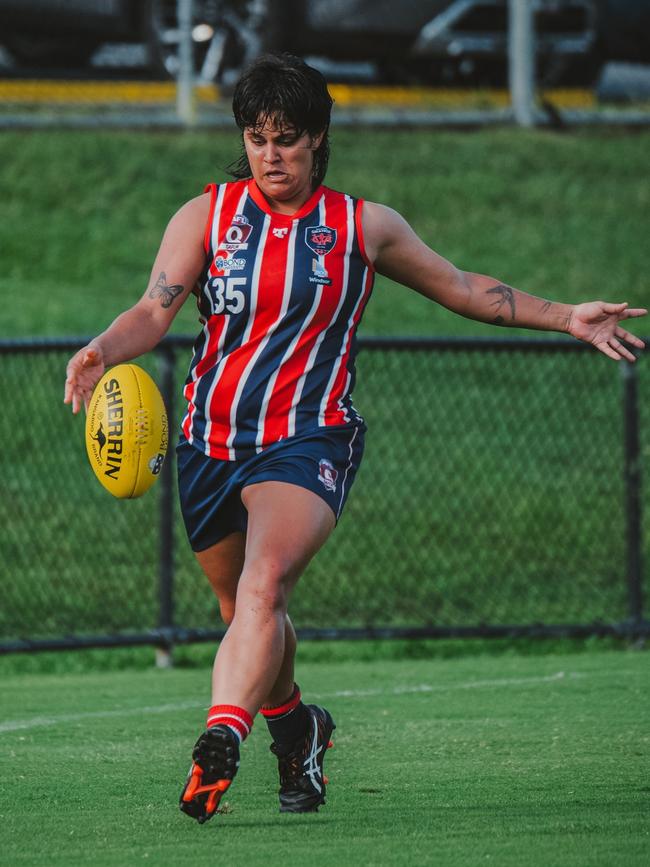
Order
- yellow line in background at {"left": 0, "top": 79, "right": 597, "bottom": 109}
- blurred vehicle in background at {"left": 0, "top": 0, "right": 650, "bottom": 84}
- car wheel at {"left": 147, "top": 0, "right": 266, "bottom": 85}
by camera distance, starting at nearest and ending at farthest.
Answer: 1. car wheel at {"left": 147, "top": 0, "right": 266, "bottom": 85}
2. blurred vehicle in background at {"left": 0, "top": 0, "right": 650, "bottom": 84}
3. yellow line in background at {"left": 0, "top": 79, "right": 597, "bottom": 109}

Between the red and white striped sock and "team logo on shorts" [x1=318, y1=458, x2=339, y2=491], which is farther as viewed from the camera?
"team logo on shorts" [x1=318, y1=458, x2=339, y2=491]

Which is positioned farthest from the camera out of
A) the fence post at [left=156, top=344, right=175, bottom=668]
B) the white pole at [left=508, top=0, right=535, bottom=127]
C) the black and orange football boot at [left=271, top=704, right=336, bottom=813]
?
the white pole at [left=508, top=0, right=535, bottom=127]

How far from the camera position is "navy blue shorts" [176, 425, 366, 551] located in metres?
4.88

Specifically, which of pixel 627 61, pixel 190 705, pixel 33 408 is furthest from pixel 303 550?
pixel 627 61

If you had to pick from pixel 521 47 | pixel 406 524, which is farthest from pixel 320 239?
pixel 521 47

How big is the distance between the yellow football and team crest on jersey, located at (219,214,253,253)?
1.63ft

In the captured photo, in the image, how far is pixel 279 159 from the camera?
4934 millimetres

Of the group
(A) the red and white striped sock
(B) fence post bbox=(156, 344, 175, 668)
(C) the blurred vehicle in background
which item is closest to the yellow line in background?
(C) the blurred vehicle in background

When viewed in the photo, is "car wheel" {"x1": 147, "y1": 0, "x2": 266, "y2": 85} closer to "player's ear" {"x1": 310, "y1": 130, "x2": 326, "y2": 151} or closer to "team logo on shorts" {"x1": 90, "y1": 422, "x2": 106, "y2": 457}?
"player's ear" {"x1": 310, "y1": 130, "x2": 326, "y2": 151}

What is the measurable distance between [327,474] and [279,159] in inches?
36.8

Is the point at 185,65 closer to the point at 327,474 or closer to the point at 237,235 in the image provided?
the point at 237,235

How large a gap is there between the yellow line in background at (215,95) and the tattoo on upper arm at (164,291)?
13.5 m

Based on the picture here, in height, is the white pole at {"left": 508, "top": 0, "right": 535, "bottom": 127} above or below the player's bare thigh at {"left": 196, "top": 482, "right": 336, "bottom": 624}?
above

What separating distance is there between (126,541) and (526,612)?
101 inches
